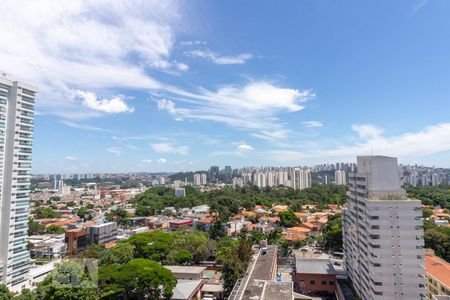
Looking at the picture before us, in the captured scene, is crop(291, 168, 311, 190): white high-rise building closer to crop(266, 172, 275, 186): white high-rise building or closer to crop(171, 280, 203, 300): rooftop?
crop(266, 172, 275, 186): white high-rise building

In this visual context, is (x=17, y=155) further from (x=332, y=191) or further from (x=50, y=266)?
(x=332, y=191)

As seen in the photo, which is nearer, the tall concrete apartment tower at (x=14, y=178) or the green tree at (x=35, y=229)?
the tall concrete apartment tower at (x=14, y=178)

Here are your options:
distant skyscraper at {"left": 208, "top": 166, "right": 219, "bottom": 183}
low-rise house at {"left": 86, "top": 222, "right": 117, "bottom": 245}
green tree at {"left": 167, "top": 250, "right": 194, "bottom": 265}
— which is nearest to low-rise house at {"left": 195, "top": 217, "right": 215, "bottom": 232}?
low-rise house at {"left": 86, "top": 222, "right": 117, "bottom": 245}

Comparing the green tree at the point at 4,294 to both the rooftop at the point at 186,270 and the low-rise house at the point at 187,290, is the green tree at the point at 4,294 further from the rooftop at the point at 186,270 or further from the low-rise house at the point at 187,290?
the rooftop at the point at 186,270

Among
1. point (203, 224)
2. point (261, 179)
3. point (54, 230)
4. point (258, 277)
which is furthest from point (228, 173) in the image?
point (258, 277)

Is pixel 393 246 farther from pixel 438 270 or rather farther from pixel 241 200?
pixel 241 200

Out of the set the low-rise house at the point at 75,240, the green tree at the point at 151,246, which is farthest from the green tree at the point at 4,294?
the low-rise house at the point at 75,240
